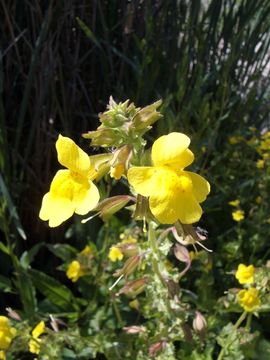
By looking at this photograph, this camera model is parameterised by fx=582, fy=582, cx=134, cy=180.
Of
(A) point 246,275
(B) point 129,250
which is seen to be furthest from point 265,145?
(B) point 129,250

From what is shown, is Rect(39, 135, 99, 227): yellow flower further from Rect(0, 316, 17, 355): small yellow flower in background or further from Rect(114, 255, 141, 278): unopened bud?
Rect(0, 316, 17, 355): small yellow flower in background

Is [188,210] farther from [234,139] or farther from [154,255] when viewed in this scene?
[234,139]

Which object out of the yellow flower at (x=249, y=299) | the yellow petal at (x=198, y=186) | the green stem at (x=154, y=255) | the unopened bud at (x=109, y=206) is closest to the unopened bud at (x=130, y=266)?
the green stem at (x=154, y=255)

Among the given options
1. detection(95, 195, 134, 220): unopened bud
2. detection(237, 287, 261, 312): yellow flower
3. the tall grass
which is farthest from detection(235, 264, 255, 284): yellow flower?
the tall grass

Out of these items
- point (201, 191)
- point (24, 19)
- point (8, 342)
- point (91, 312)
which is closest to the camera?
point (201, 191)

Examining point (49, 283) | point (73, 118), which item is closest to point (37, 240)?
point (49, 283)

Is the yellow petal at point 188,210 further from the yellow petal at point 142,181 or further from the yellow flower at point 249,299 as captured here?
the yellow flower at point 249,299

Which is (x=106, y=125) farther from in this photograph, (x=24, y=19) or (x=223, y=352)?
(x=24, y=19)
